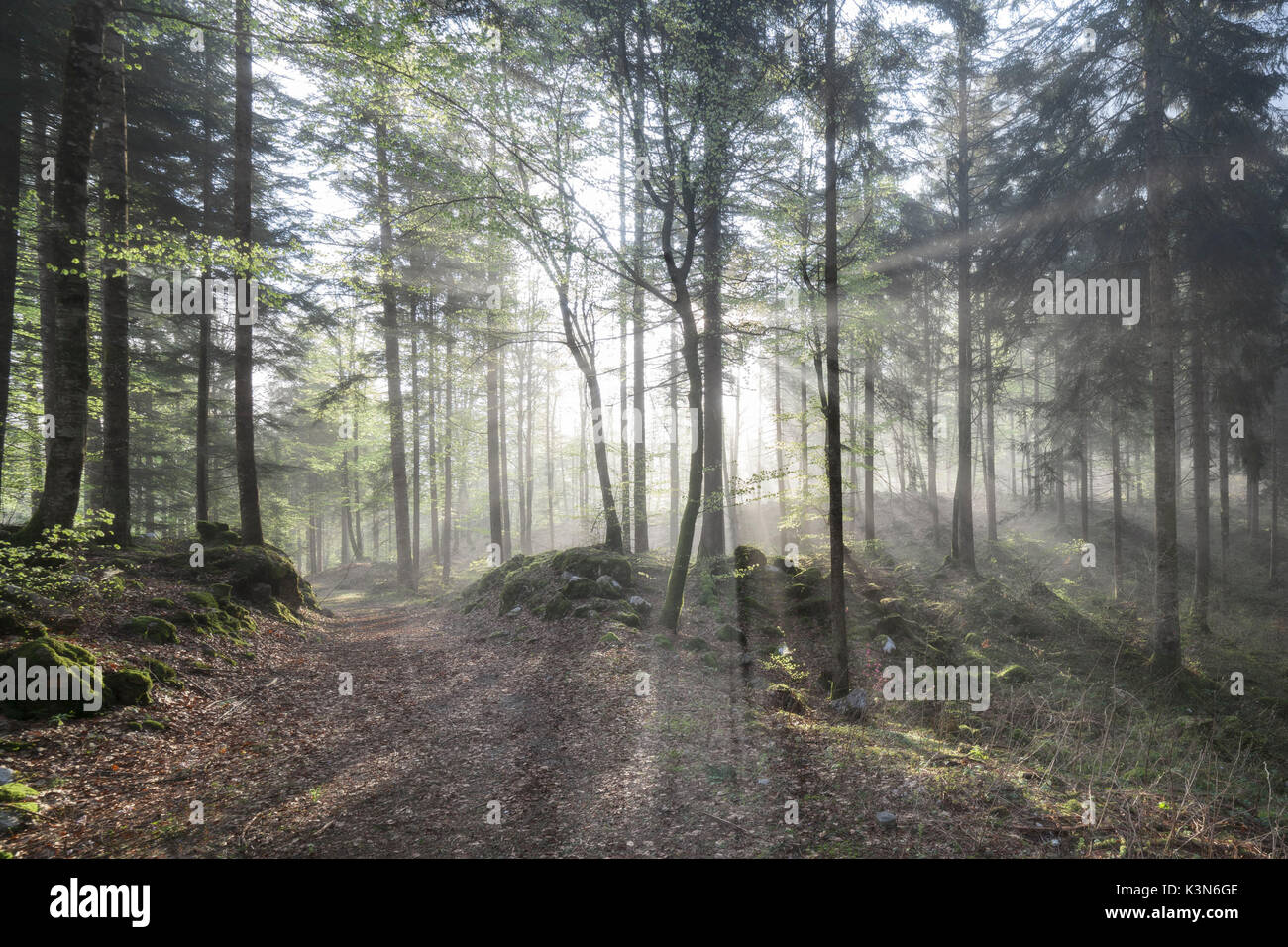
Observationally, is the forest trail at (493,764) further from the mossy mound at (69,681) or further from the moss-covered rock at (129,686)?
the mossy mound at (69,681)

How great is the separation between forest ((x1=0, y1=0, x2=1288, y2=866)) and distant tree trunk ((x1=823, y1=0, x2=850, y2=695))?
0.20 ft

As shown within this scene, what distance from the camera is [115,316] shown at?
901 cm

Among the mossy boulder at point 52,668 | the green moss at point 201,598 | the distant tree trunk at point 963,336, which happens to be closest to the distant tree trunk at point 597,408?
the green moss at point 201,598

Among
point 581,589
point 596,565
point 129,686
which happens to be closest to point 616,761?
point 129,686

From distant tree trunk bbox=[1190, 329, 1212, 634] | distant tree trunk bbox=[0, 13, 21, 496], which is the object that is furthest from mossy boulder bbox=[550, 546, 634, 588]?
distant tree trunk bbox=[1190, 329, 1212, 634]

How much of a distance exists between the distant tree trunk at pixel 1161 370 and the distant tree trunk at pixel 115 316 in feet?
61.1

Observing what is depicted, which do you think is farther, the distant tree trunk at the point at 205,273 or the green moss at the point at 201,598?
the distant tree trunk at the point at 205,273

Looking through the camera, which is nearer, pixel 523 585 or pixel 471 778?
pixel 471 778

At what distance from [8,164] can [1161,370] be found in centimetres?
2318

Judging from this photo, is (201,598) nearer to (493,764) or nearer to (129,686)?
(129,686)

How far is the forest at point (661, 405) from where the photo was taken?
4.76m

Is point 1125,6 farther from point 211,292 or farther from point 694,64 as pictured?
point 211,292

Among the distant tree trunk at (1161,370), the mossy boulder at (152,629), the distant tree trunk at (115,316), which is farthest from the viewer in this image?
the distant tree trunk at (1161,370)
